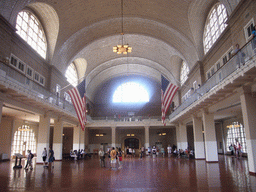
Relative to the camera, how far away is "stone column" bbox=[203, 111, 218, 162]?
17062 millimetres

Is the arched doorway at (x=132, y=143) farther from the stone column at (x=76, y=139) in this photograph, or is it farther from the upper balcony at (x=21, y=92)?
the upper balcony at (x=21, y=92)

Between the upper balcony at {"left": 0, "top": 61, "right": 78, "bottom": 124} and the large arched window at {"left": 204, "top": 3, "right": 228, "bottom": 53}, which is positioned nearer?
the upper balcony at {"left": 0, "top": 61, "right": 78, "bottom": 124}

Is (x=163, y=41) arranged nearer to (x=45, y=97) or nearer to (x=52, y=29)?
(x=52, y=29)

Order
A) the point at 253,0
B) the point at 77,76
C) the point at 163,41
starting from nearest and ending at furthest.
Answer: the point at 253,0 < the point at 163,41 < the point at 77,76

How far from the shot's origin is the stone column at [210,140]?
1706 centimetres

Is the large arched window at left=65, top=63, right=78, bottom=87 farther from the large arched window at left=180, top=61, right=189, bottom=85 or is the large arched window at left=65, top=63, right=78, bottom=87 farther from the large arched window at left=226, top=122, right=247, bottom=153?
the large arched window at left=226, top=122, right=247, bottom=153

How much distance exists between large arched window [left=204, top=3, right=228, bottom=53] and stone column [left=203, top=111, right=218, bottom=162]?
20.7 ft

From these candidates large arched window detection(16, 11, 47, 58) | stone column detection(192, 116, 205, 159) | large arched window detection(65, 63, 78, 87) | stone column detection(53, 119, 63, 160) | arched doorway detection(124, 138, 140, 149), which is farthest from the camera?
arched doorway detection(124, 138, 140, 149)

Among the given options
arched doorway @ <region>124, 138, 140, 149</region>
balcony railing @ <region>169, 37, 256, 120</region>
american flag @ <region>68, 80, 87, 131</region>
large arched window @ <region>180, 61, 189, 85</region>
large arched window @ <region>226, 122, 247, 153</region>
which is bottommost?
arched doorway @ <region>124, 138, 140, 149</region>

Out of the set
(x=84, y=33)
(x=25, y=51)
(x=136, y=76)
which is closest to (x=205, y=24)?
(x=84, y=33)

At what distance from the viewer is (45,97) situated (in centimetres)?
1645

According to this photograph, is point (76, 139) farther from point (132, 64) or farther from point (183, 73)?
point (183, 73)

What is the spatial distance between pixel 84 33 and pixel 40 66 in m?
6.43

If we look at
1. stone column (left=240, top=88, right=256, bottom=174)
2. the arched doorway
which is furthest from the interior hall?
the arched doorway
